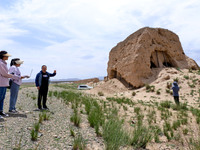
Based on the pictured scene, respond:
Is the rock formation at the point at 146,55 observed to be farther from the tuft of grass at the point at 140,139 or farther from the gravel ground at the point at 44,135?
the gravel ground at the point at 44,135

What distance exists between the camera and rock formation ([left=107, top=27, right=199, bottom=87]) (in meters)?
17.7

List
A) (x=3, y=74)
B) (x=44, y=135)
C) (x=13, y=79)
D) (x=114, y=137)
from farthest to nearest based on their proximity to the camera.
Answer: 1. (x=13, y=79)
2. (x=3, y=74)
3. (x=44, y=135)
4. (x=114, y=137)

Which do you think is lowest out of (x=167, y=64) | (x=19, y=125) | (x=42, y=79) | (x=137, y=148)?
(x=137, y=148)

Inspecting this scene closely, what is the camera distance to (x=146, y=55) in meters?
18.0

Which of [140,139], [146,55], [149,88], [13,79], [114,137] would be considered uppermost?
[146,55]

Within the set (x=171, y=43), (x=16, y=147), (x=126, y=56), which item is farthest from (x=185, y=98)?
(x=16, y=147)

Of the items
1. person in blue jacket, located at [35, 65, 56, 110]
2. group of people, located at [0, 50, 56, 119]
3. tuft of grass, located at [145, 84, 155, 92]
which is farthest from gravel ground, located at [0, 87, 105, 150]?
tuft of grass, located at [145, 84, 155, 92]

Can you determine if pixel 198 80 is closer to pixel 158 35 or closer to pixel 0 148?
pixel 158 35

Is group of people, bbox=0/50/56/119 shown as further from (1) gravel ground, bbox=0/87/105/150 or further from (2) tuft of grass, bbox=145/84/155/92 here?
(2) tuft of grass, bbox=145/84/155/92

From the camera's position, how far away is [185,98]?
1248 cm

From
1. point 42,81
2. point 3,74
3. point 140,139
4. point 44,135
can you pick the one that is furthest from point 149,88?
point 3,74

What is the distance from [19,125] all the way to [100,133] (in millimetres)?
2141

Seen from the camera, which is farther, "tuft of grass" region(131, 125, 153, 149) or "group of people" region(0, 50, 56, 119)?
"group of people" region(0, 50, 56, 119)

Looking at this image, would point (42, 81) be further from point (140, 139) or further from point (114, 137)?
point (140, 139)
